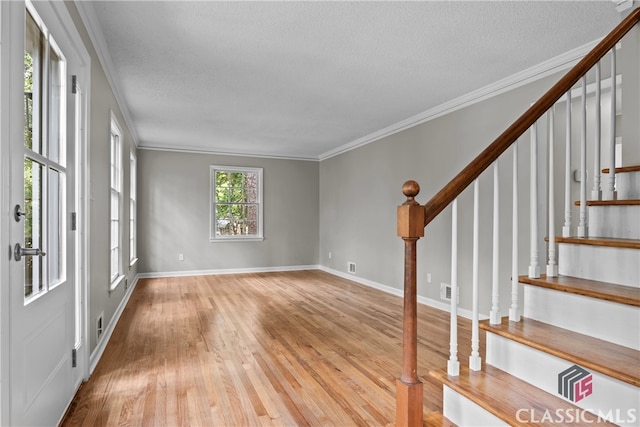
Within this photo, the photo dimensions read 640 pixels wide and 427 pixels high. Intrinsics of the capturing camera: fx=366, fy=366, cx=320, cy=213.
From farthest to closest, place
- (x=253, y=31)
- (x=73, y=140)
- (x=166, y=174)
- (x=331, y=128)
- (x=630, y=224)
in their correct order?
(x=166, y=174), (x=331, y=128), (x=253, y=31), (x=73, y=140), (x=630, y=224)

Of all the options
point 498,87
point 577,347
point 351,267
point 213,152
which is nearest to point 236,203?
point 213,152

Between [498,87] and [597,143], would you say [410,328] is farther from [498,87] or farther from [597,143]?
[498,87]

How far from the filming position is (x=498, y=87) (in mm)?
3525

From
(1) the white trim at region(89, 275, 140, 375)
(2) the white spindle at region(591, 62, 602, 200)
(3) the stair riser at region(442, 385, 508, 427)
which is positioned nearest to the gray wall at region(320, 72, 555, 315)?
(2) the white spindle at region(591, 62, 602, 200)

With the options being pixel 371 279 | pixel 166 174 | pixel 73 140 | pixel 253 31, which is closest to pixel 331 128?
pixel 371 279

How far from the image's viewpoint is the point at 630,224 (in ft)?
6.17

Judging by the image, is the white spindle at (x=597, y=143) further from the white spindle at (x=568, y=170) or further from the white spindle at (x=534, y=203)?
the white spindle at (x=534, y=203)

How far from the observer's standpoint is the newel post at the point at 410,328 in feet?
5.08

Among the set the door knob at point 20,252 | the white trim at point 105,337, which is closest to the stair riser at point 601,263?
the door knob at point 20,252

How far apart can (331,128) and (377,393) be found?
12.7 ft

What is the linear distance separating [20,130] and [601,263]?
2561mm

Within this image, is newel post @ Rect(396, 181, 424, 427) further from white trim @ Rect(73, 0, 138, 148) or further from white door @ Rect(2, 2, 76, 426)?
white trim @ Rect(73, 0, 138, 148)

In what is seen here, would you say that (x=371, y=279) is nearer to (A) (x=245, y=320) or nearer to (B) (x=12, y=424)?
(A) (x=245, y=320)

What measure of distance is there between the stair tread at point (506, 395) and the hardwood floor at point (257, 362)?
528 millimetres
